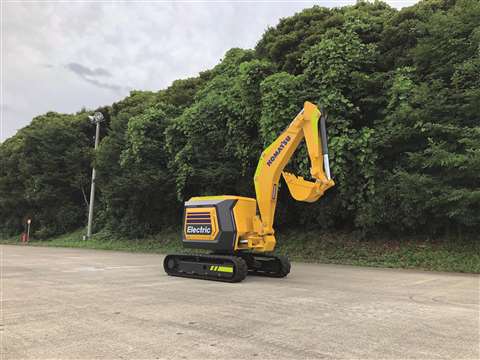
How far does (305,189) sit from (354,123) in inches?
264

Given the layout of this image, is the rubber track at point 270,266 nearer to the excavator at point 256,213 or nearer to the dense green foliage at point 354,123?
the excavator at point 256,213

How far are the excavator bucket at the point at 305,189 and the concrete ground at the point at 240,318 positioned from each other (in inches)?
80.9

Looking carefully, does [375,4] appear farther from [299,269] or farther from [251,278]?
[251,278]

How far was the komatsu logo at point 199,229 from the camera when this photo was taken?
10362mm

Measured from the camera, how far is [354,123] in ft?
50.7

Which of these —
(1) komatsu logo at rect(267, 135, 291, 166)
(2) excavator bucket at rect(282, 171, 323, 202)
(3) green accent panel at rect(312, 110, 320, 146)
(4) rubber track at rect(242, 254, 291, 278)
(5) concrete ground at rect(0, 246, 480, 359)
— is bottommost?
(5) concrete ground at rect(0, 246, 480, 359)

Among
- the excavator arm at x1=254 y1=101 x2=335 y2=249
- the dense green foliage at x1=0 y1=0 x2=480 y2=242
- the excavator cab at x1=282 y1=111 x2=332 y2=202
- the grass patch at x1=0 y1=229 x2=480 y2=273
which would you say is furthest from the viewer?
the dense green foliage at x1=0 y1=0 x2=480 y2=242

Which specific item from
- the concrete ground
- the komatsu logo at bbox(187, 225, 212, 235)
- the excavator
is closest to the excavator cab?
the excavator

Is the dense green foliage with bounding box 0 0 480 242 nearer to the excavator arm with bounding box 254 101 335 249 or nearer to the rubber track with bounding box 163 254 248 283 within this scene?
the excavator arm with bounding box 254 101 335 249

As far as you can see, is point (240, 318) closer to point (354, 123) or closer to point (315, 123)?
point (315, 123)

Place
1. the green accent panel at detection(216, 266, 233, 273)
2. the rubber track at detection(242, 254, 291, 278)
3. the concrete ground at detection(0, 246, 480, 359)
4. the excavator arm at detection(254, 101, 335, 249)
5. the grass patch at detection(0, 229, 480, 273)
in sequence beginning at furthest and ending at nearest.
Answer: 1. the grass patch at detection(0, 229, 480, 273)
2. the rubber track at detection(242, 254, 291, 278)
3. the green accent panel at detection(216, 266, 233, 273)
4. the excavator arm at detection(254, 101, 335, 249)
5. the concrete ground at detection(0, 246, 480, 359)

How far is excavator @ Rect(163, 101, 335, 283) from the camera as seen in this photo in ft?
32.0

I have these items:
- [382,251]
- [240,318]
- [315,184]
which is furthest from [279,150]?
[382,251]

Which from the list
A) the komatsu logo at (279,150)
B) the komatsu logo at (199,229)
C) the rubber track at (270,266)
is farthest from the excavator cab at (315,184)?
the komatsu logo at (199,229)
